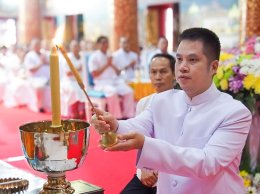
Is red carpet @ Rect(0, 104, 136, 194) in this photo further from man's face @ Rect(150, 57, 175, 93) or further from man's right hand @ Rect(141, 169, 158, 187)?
man's right hand @ Rect(141, 169, 158, 187)

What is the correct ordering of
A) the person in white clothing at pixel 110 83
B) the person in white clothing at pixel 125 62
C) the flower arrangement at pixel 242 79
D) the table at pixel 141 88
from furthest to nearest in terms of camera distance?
the person in white clothing at pixel 125 62
the person in white clothing at pixel 110 83
the table at pixel 141 88
the flower arrangement at pixel 242 79

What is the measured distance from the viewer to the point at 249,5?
6324 mm

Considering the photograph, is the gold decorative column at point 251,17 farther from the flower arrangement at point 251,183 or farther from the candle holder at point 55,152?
the candle holder at point 55,152

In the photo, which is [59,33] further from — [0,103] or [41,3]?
[41,3]

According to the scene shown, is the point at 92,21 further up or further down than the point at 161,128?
further up

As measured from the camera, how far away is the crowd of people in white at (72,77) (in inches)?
265

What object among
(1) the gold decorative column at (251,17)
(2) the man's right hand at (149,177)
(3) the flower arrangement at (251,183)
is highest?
(1) the gold decorative column at (251,17)

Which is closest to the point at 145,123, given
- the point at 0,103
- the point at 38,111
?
the point at 38,111

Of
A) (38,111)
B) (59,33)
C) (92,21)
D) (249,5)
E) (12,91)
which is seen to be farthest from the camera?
(92,21)

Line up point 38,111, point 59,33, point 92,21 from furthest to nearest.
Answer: point 92,21
point 38,111
point 59,33

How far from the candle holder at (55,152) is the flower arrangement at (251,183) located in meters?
2.13

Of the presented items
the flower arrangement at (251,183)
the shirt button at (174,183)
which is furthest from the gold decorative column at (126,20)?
the shirt button at (174,183)

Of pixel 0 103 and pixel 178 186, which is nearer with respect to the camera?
pixel 178 186

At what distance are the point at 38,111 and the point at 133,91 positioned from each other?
2.35 meters
